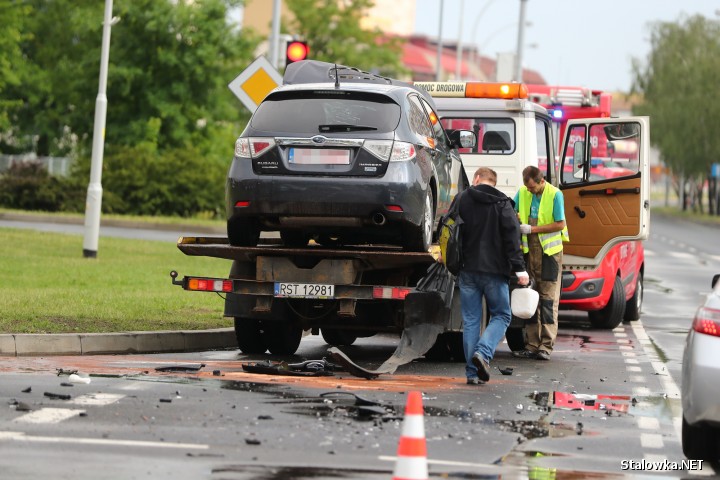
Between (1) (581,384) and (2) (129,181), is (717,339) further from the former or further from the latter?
(2) (129,181)

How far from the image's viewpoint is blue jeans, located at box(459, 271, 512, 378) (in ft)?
41.2

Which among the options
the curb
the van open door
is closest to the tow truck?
the curb

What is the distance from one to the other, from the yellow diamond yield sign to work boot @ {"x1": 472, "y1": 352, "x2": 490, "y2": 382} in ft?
23.4

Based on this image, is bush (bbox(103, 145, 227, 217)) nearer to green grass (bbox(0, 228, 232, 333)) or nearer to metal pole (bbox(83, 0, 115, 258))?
green grass (bbox(0, 228, 232, 333))

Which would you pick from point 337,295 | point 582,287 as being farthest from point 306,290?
point 582,287

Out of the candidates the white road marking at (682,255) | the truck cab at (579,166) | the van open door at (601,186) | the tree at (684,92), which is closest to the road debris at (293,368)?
the truck cab at (579,166)

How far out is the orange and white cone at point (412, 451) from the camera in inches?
260

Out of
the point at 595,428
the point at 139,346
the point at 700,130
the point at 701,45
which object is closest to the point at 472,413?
the point at 595,428

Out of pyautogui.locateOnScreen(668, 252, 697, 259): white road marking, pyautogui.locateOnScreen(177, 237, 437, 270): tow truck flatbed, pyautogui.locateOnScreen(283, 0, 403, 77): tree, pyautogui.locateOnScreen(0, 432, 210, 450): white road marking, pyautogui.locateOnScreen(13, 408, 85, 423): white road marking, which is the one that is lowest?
pyautogui.locateOnScreen(668, 252, 697, 259): white road marking

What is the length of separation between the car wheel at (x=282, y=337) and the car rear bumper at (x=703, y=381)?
237 inches

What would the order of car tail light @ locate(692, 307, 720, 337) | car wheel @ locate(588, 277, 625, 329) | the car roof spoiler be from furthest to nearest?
car wheel @ locate(588, 277, 625, 329)
the car roof spoiler
car tail light @ locate(692, 307, 720, 337)

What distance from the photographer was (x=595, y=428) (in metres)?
9.89

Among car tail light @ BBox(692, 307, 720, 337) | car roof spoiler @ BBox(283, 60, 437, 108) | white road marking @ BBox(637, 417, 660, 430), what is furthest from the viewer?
car roof spoiler @ BBox(283, 60, 437, 108)

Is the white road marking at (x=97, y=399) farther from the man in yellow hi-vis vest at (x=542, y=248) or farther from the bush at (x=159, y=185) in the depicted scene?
the bush at (x=159, y=185)
